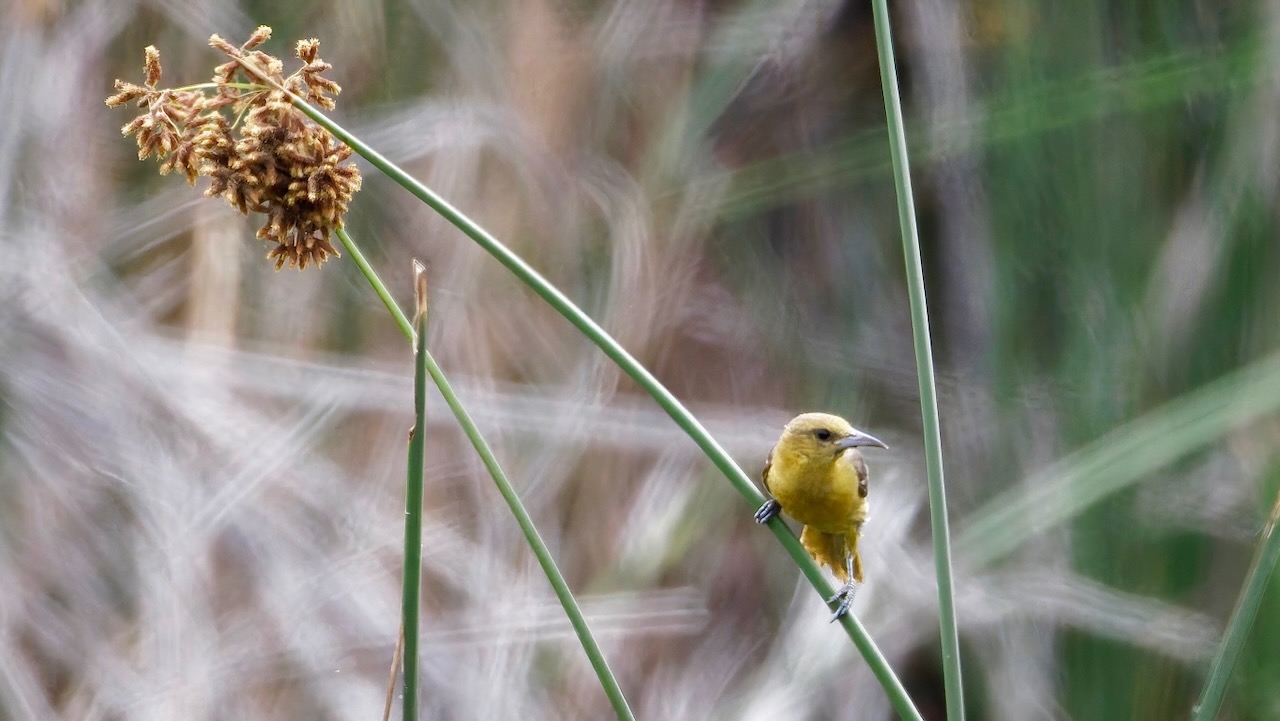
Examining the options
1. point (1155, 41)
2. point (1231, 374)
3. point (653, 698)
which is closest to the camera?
point (1231, 374)

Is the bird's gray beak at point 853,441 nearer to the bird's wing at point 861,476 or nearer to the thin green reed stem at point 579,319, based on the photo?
the bird's wing at point 861,476

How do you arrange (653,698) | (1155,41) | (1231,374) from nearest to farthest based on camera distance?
(1231,374), (1155,41), (653,698)

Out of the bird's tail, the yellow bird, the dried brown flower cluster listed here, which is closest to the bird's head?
the yellow bird

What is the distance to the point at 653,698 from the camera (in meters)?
1.50

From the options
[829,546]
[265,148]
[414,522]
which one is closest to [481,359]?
[829,546]

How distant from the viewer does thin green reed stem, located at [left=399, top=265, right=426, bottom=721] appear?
40cm

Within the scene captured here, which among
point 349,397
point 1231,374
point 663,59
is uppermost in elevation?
point 663,59

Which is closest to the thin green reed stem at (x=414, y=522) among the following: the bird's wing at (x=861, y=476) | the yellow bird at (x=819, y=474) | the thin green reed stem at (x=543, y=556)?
the thin green reed stem at (x=543, y=556)

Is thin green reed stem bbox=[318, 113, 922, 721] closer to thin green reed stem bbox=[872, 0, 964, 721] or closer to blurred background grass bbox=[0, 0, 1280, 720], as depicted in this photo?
thin green reed stem bbox=[872, 0, 964, 721]

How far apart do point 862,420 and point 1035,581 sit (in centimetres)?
31

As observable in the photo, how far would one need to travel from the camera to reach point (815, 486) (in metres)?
0.97

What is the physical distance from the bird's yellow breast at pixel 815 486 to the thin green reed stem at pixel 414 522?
574 millimetres

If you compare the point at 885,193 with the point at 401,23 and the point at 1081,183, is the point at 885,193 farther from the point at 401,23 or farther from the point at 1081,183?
the point at 401,23

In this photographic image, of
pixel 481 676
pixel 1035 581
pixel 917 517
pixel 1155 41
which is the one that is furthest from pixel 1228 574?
pixel 481 676
